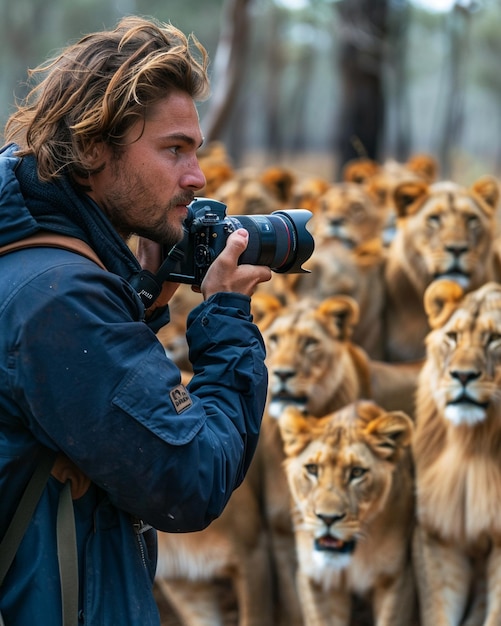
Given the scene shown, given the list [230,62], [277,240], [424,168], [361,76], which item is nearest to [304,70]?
[361,76]

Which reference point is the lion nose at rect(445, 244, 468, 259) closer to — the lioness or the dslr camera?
the lioness

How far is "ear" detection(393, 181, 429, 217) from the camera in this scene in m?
5.64

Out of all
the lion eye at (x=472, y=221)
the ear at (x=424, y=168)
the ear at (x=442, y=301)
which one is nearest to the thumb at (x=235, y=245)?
the ear at (x=442, y=301)

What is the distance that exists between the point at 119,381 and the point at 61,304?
15 centimetres

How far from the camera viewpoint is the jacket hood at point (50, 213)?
178 cm

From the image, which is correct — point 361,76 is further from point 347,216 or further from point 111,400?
point 111,400


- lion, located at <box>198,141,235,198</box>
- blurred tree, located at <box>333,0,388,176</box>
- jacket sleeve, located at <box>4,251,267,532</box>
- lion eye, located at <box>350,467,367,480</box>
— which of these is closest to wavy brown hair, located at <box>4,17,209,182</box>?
jacket sleeve, located at <box>4,251,267,532</box>

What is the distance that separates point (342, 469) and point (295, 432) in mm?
266

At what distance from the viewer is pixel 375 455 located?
4.00 m

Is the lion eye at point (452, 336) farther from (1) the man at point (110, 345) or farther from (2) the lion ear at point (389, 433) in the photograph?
(1) the man at point (110, 345)

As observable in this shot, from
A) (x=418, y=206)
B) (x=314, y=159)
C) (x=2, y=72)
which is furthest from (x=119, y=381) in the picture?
(x=2, y=72)

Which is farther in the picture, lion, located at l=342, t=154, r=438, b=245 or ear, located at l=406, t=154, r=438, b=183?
ear, located at l=406, t=154, r=438, b=183

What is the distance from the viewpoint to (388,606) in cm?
405

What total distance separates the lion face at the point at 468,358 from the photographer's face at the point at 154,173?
2.08m
